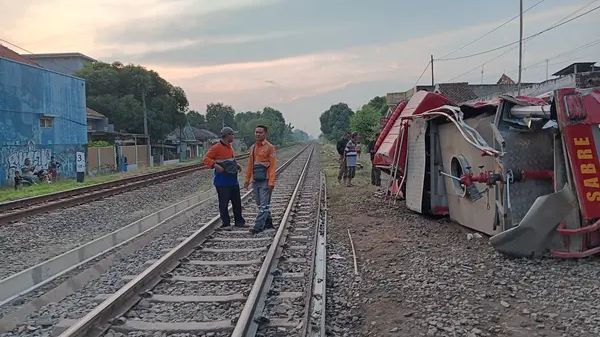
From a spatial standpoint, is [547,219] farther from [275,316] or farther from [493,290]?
[275,316]

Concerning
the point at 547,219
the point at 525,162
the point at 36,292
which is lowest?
the point at 36,292

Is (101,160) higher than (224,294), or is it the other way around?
(101,160)

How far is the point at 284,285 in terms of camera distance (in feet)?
19.1

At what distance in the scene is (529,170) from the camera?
6.66 m

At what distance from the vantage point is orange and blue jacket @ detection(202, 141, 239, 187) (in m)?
9.25

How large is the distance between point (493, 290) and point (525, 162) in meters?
2.03

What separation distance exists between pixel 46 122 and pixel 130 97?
80.2 ft

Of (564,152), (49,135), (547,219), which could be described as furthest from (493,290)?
(49,135)

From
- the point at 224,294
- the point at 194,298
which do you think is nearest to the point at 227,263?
the point at 224,294

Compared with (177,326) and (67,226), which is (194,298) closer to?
(177,326)

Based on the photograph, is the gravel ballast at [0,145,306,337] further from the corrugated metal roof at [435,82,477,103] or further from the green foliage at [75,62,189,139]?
the green foliage at [75,62,189,139]

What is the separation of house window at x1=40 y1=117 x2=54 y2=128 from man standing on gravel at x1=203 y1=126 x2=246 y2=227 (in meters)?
23.2

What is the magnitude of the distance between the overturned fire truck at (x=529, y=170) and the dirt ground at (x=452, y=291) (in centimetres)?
29

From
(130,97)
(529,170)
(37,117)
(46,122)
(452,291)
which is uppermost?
(130,97)
